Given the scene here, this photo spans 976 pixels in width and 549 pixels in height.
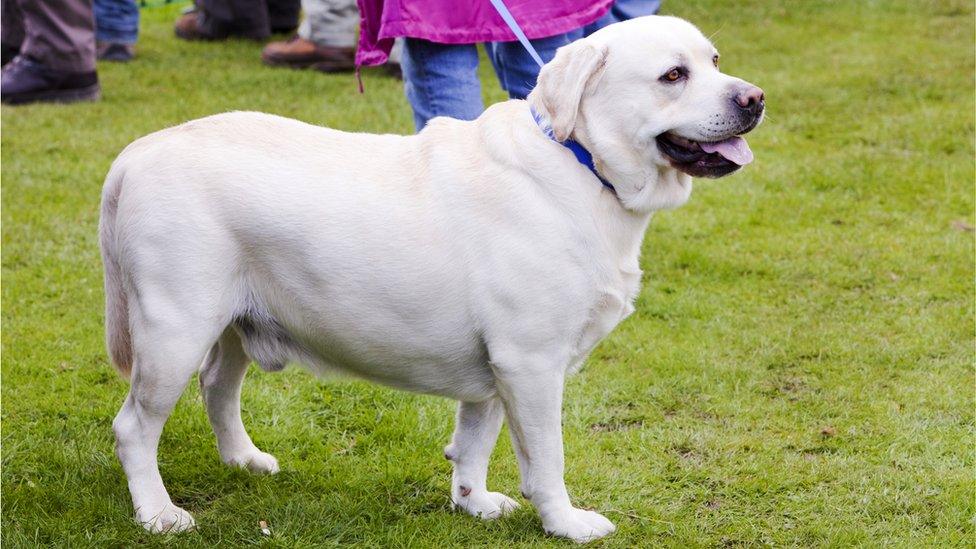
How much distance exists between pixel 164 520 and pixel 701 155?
6.18 feet

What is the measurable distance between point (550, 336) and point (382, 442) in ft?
3.83

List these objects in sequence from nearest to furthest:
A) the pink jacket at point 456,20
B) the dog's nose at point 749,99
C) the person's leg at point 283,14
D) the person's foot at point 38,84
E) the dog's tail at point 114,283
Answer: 1. the dog's nose at point 749,99
2. the dog's tail at point 114,283
3. the pink jacket at point 456,20
4. the person's foot at point 38,84
5. the person's leg at point 283,14

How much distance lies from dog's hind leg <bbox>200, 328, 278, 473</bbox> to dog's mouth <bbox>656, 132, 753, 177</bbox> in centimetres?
146

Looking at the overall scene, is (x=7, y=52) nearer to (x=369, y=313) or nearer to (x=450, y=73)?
(x=450, y=73)

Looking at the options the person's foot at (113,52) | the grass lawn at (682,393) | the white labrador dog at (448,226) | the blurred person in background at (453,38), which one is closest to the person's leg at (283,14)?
the person's foot at (113,52)

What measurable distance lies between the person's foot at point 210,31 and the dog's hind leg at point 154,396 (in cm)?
770

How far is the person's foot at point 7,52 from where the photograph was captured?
909 cm

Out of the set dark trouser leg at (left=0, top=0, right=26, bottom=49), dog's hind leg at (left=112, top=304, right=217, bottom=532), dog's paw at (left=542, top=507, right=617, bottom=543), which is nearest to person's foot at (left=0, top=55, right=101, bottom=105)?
dark trouser leg at (left=0, top=0, right=26, bottom=49)

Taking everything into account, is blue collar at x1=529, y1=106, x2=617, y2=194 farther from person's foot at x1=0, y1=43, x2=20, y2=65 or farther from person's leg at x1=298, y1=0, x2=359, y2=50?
person's foot at x1=0, y1=43, x2=20, y2=65

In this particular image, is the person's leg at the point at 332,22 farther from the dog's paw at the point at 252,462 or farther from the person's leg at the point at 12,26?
the dog's paw at the point at 252,462

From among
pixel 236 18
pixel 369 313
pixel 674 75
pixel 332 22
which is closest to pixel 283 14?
pixel 236 18

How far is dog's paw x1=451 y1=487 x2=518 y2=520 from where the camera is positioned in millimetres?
3580

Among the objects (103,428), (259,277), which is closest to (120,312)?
(259,277)

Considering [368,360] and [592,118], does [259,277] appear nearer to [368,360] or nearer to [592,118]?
[368,360]
